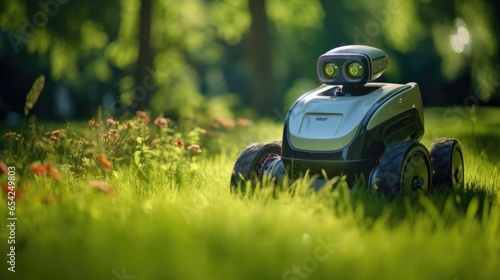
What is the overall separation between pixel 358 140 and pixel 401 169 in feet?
1.30

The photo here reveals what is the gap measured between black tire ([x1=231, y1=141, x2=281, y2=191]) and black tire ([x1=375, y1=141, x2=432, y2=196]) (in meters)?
1.00

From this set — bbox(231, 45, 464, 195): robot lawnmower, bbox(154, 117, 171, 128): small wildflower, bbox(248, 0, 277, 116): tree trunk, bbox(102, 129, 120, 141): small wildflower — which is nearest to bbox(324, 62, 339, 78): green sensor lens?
bbox(231, 45, 464, 195): robot lawnmower

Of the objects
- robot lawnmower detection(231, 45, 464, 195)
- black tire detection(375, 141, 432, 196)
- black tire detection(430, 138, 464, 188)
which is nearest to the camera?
black tire detection(375, 141, 432, 196)

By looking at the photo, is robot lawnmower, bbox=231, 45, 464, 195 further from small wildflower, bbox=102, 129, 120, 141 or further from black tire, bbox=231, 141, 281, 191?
small wildflower, bbox=102, 129, 120, 141

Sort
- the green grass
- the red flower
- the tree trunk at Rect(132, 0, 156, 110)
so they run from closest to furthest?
the green grass → the red flower → the tree trunk at Rect(132, 0, 156, 110)

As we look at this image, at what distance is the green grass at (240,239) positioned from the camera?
9.15 feet

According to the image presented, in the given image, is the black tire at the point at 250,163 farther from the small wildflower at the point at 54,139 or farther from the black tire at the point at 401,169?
the small wildflower at the point at 54,139

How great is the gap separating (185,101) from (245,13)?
2.40 m

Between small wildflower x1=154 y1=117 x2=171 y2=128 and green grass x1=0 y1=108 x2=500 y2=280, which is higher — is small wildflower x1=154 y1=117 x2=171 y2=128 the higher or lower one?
the higher one

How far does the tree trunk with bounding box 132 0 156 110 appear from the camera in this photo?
34.7 feet

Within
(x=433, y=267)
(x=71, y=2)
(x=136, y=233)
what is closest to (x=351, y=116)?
(x=433, y=267)

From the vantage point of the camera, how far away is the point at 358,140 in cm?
415

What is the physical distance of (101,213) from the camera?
354cm

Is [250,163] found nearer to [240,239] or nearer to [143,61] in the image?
[240,239]
